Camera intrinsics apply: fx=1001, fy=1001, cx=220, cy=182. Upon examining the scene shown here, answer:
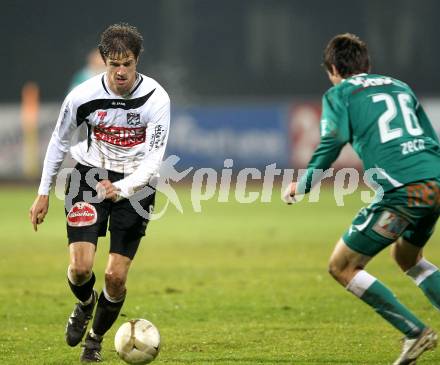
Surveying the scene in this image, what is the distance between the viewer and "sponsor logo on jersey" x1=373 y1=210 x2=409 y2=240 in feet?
20.1

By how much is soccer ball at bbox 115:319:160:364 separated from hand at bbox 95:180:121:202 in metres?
0.88

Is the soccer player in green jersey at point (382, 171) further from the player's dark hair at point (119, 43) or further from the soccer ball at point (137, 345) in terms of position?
the player's dark hair at point (119, 43)

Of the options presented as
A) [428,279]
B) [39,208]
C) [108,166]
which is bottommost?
[428,279]

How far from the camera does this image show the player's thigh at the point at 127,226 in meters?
7.01

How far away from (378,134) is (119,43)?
193cm

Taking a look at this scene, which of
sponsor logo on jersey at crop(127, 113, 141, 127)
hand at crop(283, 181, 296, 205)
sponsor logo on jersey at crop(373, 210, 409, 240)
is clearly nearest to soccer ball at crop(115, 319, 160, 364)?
hand at crop(283, 181, 296, 205)

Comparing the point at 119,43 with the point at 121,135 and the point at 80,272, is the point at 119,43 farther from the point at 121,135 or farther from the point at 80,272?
the point at 80,272

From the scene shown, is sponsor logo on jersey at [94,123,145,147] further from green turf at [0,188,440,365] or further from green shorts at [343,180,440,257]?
green shorts at [343,180,440,257]

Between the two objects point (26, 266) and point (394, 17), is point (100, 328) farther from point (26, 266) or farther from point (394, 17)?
point (394, 17)

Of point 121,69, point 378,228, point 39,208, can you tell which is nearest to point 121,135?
point 121,69

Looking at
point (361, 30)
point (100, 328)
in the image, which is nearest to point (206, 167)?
point (361, 30)

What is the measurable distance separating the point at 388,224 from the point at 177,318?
3033mm

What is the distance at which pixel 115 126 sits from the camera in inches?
280

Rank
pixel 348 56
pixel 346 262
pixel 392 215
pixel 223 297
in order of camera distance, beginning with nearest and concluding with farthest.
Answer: pixel 392 215 → pixel 346 262 → pixel 348 56 → pixel 223 297
